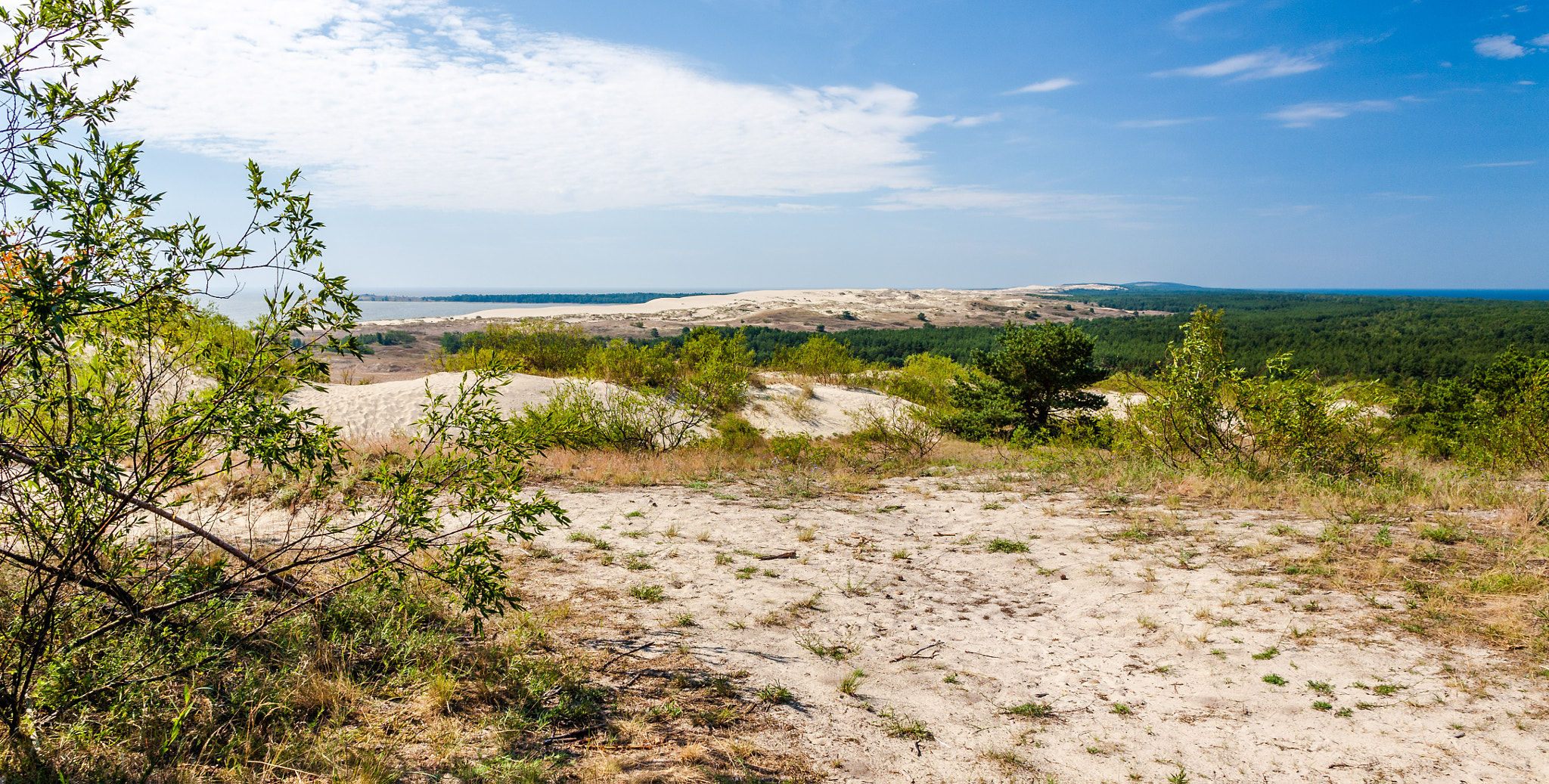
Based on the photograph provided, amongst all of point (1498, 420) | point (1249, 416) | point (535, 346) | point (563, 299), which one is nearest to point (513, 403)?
point (535, 346)

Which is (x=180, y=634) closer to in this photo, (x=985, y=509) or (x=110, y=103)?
(x=110, y=103)

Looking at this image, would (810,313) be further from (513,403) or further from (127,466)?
(127,466)

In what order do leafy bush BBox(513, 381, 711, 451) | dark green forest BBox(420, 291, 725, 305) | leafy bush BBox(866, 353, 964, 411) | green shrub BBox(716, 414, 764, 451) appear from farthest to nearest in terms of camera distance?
dark green forest BBox(420, 291, 725, 305), leafy bush BBox(866, 353, 964, 411), green shrub BBox(716, 414, 764, 451), leafy bush BBox(513, 381, 711, 451)

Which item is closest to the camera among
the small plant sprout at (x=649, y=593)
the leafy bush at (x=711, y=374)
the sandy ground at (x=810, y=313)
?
the small plant sprout at (x=649, y=593)

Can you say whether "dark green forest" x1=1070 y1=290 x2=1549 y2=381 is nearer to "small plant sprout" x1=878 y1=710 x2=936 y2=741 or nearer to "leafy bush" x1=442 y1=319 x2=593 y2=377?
"leafy bush" x1=442 y1=319 x2=593 y2=377

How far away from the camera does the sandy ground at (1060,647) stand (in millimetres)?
3438

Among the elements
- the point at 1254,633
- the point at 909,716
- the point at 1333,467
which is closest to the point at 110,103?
the point at 909,716

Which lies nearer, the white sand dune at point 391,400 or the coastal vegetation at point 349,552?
the coastal vegetation at point 349,552

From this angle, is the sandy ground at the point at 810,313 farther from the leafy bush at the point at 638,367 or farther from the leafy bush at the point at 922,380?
the leafy bush at the point at 638,367

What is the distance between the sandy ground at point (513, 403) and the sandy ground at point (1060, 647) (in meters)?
7.55

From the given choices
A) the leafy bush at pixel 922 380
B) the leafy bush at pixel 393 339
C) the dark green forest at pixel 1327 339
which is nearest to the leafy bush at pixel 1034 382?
the leafy bush at pixel 922 380

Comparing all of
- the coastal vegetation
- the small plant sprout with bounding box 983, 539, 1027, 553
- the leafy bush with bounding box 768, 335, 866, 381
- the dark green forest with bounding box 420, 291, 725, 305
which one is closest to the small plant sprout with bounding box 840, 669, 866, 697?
the coastal vegetation

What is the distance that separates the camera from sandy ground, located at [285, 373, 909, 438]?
52.4 ft

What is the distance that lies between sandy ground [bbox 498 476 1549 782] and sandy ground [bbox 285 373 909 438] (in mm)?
7554
